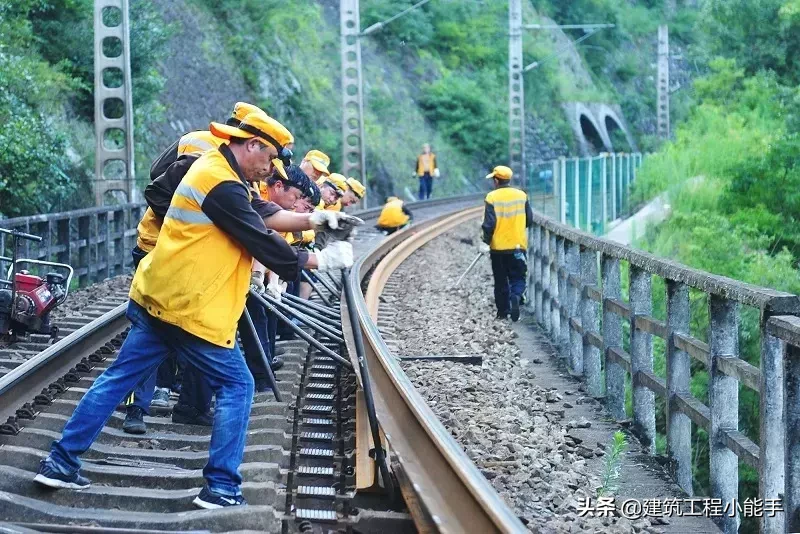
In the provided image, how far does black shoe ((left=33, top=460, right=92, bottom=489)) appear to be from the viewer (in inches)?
235

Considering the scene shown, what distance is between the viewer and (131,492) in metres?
6.07

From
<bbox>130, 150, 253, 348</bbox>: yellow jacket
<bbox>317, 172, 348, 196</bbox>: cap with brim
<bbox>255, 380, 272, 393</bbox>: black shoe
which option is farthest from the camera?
<bbox>317, 172, 348, 196</bbox>: cap with brim

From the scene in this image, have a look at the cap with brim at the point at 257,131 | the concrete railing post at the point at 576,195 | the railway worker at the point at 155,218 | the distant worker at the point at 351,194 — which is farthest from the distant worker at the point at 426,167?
the cap with brim at the point at 257,131

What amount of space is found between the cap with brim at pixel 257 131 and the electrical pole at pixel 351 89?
94.2 feet

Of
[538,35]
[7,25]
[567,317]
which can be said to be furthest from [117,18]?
[538,35]

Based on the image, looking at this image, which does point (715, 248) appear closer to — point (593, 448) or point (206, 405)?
point (593, 448)

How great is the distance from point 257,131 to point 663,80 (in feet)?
175

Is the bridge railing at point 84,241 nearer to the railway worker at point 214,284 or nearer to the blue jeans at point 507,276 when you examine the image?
the blue jeans at point 507,276

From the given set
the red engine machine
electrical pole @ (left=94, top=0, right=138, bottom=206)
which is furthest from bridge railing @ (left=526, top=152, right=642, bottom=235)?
the red engine machine

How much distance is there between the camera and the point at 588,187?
24266mm

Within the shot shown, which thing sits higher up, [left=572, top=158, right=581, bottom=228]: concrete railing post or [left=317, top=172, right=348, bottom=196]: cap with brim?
[left=317, top=172, right=348, bottom=196]: cap with brim

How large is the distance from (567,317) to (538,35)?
2276 inches

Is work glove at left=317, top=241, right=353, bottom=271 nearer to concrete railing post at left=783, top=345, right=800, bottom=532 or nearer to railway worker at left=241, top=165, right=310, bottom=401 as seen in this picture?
railway worker at left=241, top=165, right=310, bottom=401

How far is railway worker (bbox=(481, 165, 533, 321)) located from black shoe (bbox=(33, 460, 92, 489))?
8.77 metres
